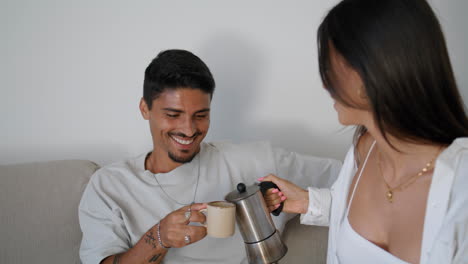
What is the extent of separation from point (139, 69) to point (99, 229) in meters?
0.83

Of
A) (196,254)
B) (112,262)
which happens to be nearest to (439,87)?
(196,254)

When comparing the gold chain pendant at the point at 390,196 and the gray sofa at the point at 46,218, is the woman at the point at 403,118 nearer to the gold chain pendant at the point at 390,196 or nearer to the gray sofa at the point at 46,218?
the gold chain pendant at the point at 390,196

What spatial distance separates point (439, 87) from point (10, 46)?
1.77m

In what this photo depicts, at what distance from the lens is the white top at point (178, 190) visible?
1.40 metres

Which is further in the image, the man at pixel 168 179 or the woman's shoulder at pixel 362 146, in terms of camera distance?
the man at pixel 168 179

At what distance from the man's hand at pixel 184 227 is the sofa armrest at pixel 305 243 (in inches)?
21.9

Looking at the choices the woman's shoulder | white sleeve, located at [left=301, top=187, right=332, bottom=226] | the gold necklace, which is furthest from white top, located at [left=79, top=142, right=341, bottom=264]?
the gold necklace

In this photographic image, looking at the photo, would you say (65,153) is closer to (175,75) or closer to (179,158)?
(179,158)

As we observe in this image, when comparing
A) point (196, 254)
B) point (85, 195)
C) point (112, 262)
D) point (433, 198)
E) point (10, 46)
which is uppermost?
point (10, 46)

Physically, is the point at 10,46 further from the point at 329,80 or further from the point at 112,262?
the point at 329,80

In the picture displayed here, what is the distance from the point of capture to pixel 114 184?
1.49m

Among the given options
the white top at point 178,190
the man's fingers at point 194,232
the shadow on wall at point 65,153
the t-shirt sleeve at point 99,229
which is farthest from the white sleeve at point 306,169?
the shadow on wall at point 65,153

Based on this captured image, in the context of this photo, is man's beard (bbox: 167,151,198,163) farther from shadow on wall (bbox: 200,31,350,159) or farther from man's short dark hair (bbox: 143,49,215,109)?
shadow on wall (bbox: 200,31,350,159)

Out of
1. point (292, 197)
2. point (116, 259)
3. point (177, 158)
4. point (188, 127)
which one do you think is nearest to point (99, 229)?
point (116, 259)
